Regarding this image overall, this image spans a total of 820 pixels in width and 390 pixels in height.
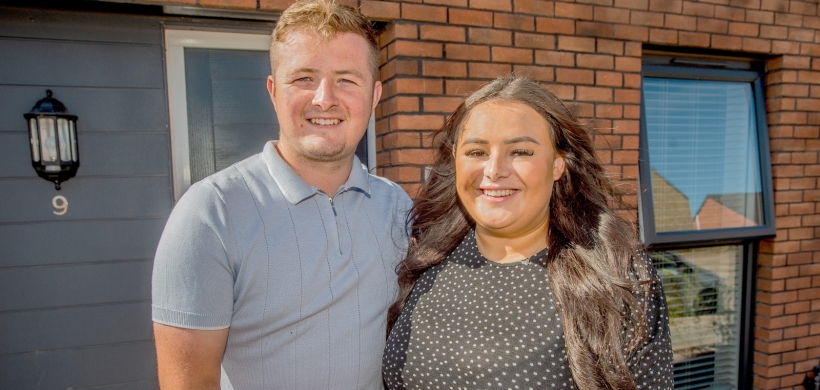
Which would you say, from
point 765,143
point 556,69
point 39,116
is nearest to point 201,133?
point 39,116

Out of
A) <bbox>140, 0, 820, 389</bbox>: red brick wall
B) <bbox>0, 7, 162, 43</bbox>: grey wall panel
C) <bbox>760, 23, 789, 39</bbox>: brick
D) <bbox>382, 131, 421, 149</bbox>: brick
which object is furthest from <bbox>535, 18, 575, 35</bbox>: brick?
<bbox>0, 7, 162, 43</bbox>: grey wall panel

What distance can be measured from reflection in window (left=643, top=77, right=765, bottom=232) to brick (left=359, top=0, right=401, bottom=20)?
167cm

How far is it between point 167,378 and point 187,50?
5.70 ft

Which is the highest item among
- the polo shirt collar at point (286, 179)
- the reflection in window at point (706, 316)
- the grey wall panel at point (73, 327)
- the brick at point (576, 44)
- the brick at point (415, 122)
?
the brick at point (576, 44)

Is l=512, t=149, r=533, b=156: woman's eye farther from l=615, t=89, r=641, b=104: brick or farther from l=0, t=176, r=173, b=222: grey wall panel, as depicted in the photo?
l=0, t=176, r=173, b=222: grey wall panel

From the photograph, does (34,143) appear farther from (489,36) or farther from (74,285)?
(489,36)

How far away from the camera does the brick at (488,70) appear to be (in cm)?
257

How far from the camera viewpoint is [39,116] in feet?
7.12

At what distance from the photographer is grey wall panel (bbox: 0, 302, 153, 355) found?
7.34 ft

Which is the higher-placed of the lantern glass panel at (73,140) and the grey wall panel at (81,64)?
the grey wall panel at (81,64)

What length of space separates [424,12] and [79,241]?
1992mm

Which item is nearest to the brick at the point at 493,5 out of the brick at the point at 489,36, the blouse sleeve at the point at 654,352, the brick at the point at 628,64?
the brick at the point at 489,36

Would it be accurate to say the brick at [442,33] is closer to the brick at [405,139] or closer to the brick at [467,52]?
the brick at [467,52]

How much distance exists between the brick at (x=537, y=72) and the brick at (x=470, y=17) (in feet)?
0.93
